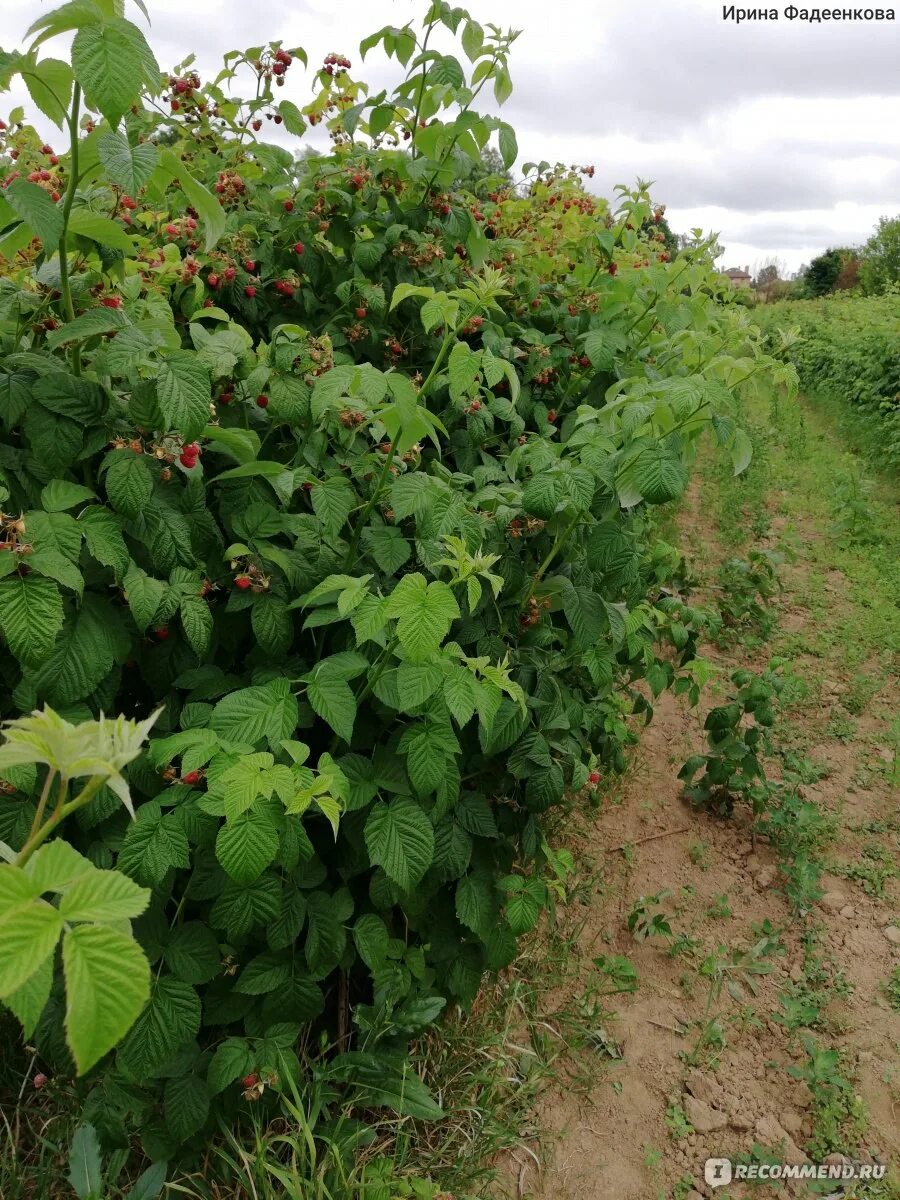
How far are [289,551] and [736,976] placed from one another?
2.15 meters

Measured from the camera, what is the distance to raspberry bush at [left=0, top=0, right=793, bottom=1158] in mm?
1293

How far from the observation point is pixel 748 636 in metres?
4.62

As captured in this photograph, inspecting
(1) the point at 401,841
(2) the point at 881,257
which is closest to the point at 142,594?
(1) the point at 401,841

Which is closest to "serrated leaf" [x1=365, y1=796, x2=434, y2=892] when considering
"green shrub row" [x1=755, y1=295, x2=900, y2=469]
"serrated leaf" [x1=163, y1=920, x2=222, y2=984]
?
"serrated leaf" [x1=163, y1=920, x2=222, y2=984]

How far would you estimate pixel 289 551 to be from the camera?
5.26 ft

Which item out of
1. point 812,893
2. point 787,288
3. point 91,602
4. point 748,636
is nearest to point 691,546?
point 748,636

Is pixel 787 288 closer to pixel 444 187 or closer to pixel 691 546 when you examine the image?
pixel 691 546

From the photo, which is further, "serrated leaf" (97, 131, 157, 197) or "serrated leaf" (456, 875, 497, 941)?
"serrated leaf" (456, 875, 497, 941)

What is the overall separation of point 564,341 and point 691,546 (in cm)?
313

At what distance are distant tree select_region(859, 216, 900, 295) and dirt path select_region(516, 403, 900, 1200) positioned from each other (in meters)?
18.6

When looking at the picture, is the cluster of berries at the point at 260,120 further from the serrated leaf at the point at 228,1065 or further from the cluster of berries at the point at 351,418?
the serrated leaf at the point at 228,1065

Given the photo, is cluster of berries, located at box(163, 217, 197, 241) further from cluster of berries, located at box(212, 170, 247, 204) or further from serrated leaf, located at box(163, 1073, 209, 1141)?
serrated leaf, located at box(163, 1073, 209, 1141)

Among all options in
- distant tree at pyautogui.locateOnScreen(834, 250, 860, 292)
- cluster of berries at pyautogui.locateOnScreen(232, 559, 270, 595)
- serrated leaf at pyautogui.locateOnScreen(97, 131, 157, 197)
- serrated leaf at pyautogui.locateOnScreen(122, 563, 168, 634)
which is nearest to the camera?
serrated leaf at pyautogui.locateOnScreen(97, 131, 157, 197)

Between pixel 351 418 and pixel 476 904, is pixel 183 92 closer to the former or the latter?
pixel 351 418
